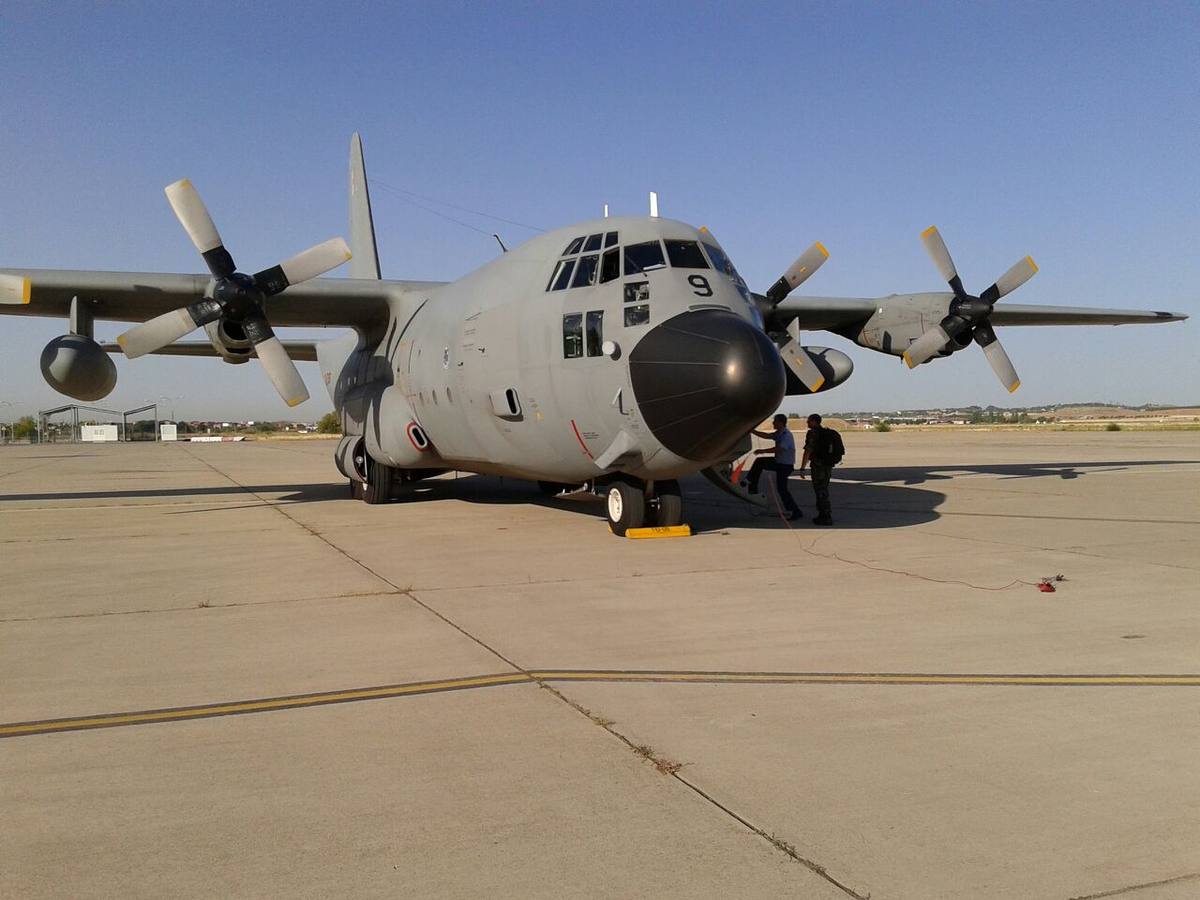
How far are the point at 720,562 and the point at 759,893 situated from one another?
7.25m

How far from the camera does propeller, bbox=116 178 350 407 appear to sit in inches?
643

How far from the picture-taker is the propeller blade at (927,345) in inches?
793

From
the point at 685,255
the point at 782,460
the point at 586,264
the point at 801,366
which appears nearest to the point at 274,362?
the point at 586,264

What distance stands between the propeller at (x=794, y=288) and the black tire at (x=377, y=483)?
788cm

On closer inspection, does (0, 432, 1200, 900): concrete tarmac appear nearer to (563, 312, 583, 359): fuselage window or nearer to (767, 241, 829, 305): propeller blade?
(563, 312, 583, 359): fuselage window

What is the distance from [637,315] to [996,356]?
1234 centimetres

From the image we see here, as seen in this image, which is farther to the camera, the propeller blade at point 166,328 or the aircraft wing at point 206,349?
the aircraft wing at point 206,349

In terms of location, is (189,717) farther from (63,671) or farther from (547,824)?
(547,824)

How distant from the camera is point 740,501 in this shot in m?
16.5

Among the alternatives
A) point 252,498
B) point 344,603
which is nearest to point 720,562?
point 344,603

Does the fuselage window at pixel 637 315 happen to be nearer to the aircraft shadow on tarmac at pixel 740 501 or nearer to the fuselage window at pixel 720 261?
the fuselage window at pixel 720 261

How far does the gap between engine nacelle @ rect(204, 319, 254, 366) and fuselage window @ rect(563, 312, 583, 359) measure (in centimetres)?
763

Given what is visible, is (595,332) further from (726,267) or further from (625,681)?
(625,681)

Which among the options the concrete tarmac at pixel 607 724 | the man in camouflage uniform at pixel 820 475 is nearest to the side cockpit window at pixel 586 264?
the concrete tarmac at pixel 607 724
